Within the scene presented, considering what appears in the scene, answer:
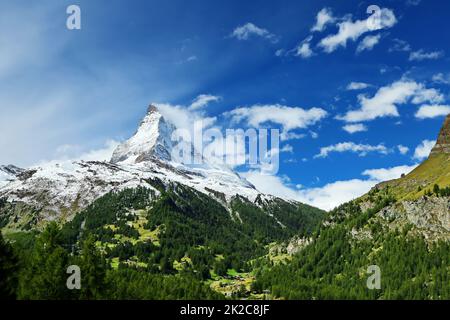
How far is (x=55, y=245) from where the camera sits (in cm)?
8625

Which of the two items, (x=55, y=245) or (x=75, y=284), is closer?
(x=75, y=284)
